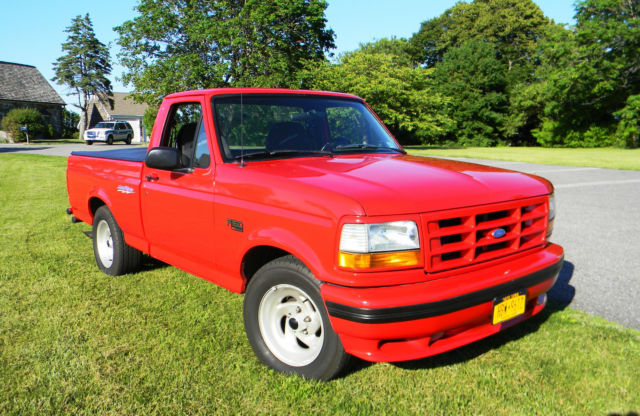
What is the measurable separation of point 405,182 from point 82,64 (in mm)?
66402

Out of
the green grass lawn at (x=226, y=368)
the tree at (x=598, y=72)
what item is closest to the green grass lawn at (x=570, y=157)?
the tree at (x=598, y=72)

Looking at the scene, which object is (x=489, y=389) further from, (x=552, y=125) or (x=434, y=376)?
(x=552, y=125)

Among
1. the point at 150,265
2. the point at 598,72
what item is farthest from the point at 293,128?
the point at 598,72

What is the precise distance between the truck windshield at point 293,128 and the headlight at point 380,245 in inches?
49.5

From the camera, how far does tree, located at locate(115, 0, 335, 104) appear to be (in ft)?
102

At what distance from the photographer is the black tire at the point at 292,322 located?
268 centimetres

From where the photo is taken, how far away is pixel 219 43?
3178 cm

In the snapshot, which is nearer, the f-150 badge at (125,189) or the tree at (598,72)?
the f-150 badge at (125,189)

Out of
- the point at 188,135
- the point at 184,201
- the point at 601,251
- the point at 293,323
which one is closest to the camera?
the point at 293,323

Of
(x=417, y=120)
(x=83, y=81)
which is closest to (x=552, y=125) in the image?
(x=417, y=120)

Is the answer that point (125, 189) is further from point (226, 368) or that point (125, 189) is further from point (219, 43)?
point (219, 43)

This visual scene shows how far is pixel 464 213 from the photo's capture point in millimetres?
2627

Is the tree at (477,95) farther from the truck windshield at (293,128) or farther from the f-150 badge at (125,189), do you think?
the f-150 badge at (125,189)

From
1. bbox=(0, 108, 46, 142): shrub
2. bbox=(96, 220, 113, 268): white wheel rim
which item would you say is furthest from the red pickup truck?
bbox=(0, 108, 46, 142): shrub
